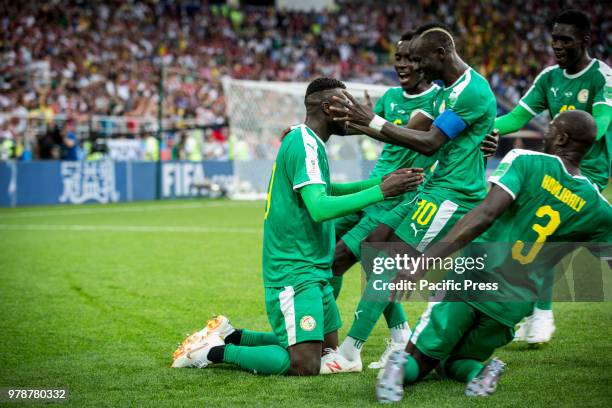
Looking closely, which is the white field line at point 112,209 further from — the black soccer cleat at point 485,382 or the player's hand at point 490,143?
the black soccer cleat at point 485,382

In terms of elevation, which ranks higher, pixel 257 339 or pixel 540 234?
pixel 540 234

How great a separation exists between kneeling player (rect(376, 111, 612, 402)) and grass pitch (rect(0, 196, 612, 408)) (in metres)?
0.23

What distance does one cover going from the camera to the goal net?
2412cm

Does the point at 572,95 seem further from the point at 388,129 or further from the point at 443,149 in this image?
the point at 388,129

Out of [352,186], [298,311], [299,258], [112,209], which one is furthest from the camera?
[112,209]

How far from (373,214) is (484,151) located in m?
0.93

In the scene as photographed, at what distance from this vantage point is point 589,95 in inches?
Result: 277

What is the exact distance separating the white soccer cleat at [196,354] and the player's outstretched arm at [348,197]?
118 centimetres

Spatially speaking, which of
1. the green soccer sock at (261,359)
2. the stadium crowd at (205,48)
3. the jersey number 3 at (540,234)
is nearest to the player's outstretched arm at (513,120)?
the jersey number 3 at (540,234)

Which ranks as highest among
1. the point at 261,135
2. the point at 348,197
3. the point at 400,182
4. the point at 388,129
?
the point at 261,135

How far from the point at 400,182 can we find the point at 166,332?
9.37ft

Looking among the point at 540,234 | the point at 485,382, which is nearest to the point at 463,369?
the point at 485,382

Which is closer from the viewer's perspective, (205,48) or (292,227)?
Result: (292,227)

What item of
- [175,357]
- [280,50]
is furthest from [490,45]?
[175,357]
